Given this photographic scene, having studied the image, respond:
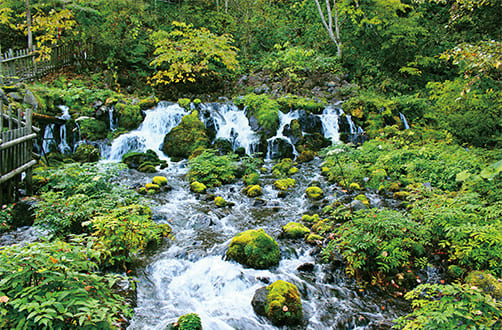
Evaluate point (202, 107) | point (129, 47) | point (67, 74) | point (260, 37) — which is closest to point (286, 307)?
point (202, 107)

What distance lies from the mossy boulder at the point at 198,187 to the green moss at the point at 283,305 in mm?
4931

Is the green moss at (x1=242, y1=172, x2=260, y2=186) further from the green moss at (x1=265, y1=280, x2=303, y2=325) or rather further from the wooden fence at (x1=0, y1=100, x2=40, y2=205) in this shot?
the wooden fence at (x1=0, y1=100, x2=40, y2=205)

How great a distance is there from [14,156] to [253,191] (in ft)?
18.9

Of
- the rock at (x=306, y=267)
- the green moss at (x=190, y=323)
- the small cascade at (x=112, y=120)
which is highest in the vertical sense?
the small cascade at (x=112, y=120)

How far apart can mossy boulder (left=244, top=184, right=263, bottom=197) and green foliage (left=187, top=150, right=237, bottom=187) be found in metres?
1.17

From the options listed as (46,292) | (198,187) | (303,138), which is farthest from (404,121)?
(46,292)

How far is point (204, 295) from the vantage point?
13.5ft

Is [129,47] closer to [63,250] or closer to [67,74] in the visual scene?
[67,74]

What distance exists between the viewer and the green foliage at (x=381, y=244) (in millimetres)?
3850

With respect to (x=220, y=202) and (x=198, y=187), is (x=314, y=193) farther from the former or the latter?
(x=198, y=187)

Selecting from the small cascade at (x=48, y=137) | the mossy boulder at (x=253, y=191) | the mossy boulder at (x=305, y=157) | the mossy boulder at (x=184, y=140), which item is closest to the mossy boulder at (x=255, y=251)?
the mossy boulder at (x=253, y=191)

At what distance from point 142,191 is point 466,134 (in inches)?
386

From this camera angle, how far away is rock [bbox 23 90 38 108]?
9.89m

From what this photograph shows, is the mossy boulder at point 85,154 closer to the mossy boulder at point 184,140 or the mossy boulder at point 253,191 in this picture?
the mossy boulder at point 184,140
